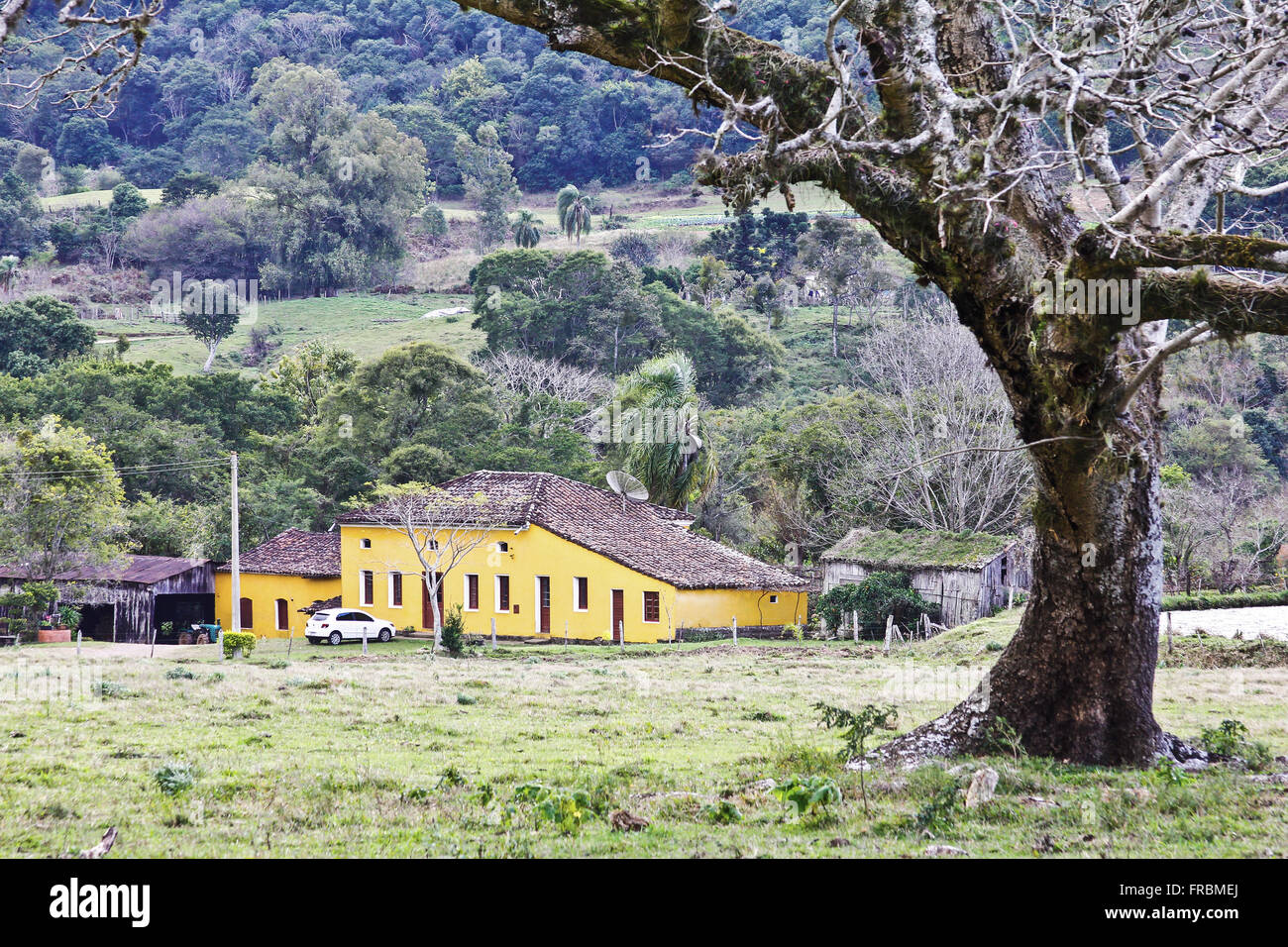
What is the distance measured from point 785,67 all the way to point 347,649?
26.7 metres

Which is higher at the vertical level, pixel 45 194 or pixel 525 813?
pixel 45 194

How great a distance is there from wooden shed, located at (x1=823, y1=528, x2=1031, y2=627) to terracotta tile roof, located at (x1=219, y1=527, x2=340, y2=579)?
55.9 ft

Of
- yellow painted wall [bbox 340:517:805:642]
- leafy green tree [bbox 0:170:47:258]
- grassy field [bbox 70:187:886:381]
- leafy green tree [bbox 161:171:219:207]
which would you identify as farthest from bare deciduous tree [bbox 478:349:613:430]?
leafy green tree [bbox 0:170:47:258]

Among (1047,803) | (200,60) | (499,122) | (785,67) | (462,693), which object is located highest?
(200,60)

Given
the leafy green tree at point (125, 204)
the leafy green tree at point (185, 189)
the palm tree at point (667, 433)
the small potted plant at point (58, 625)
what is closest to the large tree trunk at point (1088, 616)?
the small potted plant at point (58, 625)

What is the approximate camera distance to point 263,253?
285 feet

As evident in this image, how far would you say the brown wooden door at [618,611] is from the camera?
3441 centimetres

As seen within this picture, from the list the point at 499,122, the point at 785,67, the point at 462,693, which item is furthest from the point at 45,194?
the point at 785,67

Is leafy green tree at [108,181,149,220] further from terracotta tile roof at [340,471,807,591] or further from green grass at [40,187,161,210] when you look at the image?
terracotta tile roof at [340,471,807,591]

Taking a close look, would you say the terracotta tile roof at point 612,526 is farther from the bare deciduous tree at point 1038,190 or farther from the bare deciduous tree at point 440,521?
the bare deciduous tree at point 1038,190

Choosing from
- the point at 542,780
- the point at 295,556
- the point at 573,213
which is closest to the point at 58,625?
the point at 295,556

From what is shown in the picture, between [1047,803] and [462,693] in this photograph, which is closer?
[1047,803]

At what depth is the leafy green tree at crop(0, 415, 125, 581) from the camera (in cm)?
3406

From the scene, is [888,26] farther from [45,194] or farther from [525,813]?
[45,194]
